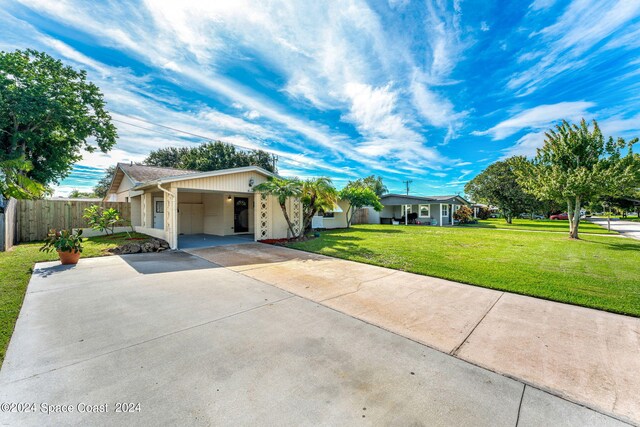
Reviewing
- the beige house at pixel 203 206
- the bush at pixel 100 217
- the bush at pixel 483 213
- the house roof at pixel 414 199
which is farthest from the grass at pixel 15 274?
the bush at pixel 483 213

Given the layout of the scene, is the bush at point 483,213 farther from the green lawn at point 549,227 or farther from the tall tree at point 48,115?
the tall tree at point 48,115

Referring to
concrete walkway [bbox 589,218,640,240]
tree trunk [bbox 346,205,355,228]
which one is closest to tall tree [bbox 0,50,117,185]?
tree trunk [bbox 346,205,355,228]

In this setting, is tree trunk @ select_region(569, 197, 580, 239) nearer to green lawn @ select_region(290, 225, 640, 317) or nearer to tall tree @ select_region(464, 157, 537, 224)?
green lawn @ select_region(290, 225, 640, 317)

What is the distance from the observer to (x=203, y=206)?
15.8 m

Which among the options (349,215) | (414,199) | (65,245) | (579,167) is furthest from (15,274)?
(414,199)

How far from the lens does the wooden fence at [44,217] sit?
1118 centimetres

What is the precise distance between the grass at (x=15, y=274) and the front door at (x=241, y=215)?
5.47 metres

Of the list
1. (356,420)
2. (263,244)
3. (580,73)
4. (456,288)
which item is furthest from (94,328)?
(580,73)

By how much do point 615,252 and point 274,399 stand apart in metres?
13.8

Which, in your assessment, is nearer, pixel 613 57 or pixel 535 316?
pixel 535 316

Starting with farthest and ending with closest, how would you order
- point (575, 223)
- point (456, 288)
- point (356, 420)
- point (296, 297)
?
point (575, 223) → point (456, 288) → point (296, 297) → point (356, 420)

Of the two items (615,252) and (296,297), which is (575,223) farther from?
(296,297)

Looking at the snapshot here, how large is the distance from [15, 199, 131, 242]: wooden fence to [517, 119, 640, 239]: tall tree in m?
24.7

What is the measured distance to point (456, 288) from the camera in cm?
540
